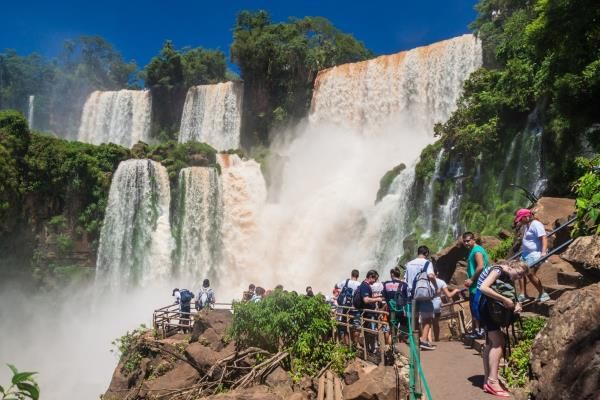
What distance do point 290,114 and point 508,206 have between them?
20.0 m

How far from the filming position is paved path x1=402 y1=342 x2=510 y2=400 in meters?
5.14

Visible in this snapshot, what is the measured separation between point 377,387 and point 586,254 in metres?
2.67

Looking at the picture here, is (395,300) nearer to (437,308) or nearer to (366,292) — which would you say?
(366,292)

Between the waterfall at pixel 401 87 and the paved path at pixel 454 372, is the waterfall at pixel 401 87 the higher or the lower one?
the higher one

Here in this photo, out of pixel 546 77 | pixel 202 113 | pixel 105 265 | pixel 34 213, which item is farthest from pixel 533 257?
pixel 202 113

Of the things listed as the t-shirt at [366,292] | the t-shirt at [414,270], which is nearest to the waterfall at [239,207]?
the t-shirt at [366,292]

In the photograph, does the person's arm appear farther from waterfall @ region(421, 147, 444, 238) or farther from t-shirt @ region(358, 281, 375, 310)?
waterfall @ region(421, 147, 444, 238)

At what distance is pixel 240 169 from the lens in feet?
88.3

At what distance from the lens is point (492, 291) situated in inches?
179

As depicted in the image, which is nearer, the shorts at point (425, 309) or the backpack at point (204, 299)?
the shorts at point (425, 309)

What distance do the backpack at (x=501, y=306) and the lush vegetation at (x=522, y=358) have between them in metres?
0.59

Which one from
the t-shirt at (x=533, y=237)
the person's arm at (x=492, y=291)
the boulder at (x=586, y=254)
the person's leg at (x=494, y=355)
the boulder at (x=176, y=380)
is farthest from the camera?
the boulder at (x=176, y=380)

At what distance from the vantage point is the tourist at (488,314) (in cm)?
457

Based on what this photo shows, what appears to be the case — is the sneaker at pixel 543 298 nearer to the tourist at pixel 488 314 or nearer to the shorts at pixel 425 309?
the shorts at pixel 425 309
